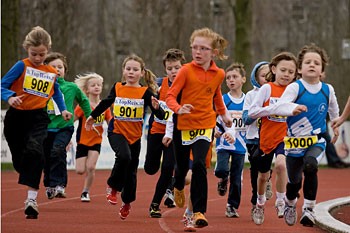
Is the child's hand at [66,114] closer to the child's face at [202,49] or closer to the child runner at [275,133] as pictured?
the child's face at [202,49]

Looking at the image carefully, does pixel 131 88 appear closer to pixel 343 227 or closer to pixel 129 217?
pixel 129 217

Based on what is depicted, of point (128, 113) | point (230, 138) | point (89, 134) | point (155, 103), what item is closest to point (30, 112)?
point (128, 113)

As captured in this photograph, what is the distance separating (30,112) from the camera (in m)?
13.5

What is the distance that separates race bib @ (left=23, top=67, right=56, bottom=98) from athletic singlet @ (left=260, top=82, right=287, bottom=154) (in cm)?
271

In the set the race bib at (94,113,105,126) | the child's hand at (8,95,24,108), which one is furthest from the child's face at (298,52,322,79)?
the race bib at (94,113,105,126)

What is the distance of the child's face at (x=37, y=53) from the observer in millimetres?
13273

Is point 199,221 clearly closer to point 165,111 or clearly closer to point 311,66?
point 311,66

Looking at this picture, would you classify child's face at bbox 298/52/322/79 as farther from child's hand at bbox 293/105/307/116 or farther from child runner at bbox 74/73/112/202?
child runner at bbox 74/73/112/202

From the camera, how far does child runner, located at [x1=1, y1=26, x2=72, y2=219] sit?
1326 cm

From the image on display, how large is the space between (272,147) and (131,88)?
202 centimetres

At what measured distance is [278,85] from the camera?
1437 centimetres

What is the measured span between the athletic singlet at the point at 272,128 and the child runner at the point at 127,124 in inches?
51.7

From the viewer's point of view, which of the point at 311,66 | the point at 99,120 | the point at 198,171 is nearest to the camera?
the point at 198,171

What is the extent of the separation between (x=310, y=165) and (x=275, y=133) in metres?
1.73
